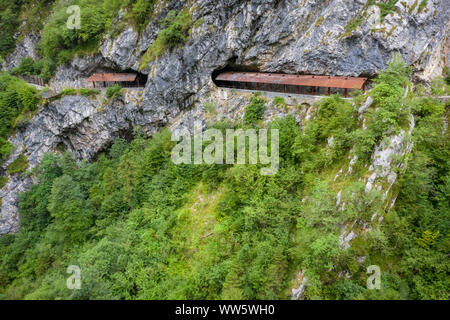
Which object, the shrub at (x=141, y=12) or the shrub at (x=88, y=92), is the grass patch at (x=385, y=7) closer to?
the shrub at (x=141, y=12)

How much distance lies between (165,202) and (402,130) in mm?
20904

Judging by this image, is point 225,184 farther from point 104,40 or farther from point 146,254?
point 104,40

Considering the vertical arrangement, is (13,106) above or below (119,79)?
below

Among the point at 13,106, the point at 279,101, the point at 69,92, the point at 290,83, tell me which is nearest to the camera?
the point at 290,83

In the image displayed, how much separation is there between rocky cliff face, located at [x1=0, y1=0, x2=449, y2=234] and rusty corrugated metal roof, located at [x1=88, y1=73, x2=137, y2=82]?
126cm

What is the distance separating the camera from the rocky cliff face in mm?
23562

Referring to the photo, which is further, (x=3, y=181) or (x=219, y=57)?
(x=3, y=181)

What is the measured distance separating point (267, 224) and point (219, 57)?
2006 centimetres

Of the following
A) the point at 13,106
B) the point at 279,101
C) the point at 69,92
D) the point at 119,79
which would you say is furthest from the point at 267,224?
the point at 13,106

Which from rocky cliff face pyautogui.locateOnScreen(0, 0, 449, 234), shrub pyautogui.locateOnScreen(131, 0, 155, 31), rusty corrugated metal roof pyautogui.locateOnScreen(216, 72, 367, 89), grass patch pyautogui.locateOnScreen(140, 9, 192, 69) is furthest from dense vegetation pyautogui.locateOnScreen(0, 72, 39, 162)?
rusty corrugated metal roof pyautogui.locateOnScreen(216, 72, 367, 89)

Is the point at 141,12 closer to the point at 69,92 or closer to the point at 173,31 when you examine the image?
the point at 173,31

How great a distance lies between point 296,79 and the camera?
26.3 m
